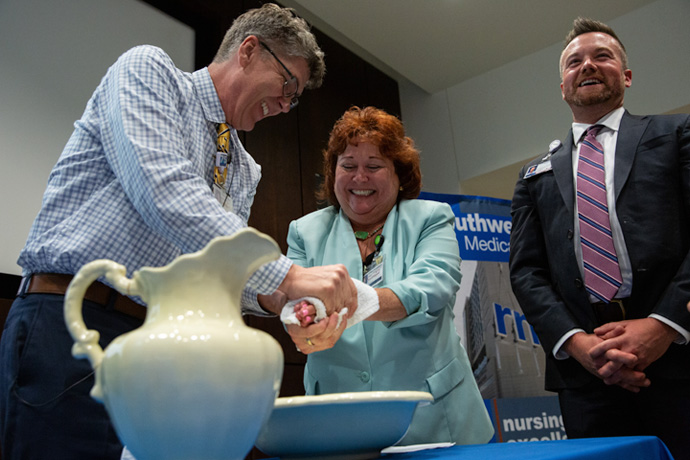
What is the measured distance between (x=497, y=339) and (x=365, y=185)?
1.69m

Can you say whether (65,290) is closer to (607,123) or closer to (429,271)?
(429,271)

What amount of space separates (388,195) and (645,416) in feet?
2.92

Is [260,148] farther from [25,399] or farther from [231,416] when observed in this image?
[231,416]

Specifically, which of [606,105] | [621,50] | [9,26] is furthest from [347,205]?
[9,26]

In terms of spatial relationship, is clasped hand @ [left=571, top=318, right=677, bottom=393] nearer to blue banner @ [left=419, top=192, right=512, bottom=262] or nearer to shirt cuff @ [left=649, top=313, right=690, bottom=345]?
shirt cuff @ [left=649, top=313, right=690, bottom=345]

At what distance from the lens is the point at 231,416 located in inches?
22.2

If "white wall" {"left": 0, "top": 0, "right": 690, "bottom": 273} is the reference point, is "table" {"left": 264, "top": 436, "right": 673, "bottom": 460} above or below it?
below

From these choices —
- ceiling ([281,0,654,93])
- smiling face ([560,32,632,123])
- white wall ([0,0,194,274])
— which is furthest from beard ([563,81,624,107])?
ceiling ([281,0,654,93])

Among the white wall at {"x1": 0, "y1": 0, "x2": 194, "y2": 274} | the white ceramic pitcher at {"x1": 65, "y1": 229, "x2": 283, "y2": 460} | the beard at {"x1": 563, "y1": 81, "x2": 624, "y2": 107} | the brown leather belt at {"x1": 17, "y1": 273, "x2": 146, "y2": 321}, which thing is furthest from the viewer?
the white wall at {"x1": 0, "y1": 0, "x2": 194, "y2": 274}

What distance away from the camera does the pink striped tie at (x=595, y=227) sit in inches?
60.7

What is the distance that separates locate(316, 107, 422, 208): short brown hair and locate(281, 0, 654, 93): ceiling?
2667 mm

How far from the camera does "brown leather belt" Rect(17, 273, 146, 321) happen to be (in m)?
1.01

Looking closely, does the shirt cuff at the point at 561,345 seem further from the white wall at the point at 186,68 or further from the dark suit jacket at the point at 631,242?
the white wall at the point at 186,68

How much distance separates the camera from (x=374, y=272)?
1574 millimetres
